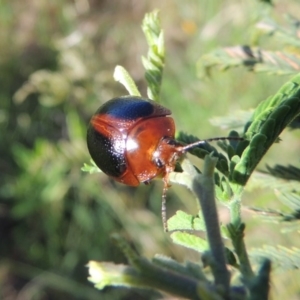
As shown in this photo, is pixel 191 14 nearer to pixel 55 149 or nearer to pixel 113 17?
pixel 113 17

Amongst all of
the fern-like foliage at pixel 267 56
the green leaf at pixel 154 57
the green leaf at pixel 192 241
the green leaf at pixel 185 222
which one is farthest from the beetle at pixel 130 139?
the green leaf at pixel 192 241

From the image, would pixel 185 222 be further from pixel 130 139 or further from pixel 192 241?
pixel 130 139

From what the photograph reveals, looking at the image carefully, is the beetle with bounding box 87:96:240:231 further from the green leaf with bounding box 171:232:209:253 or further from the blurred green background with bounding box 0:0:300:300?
the blurred green background with bounding box 0:0:300:300

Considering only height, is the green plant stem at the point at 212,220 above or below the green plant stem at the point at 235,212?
above

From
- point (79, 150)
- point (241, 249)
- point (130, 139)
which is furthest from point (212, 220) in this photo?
point (79, 150)

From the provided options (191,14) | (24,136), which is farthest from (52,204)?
(191,14)

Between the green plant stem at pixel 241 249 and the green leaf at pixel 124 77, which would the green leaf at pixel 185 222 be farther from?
the green leaf at pixel 124 77
